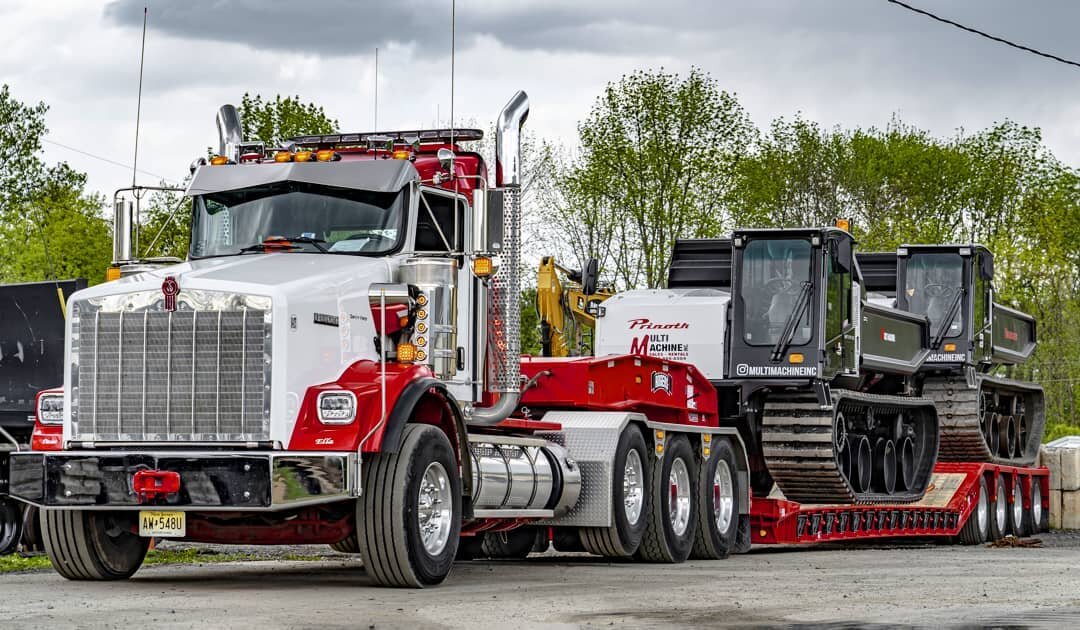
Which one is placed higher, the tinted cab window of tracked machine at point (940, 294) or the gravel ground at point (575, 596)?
the tinted cab window of tracked machine at point (940, 294)

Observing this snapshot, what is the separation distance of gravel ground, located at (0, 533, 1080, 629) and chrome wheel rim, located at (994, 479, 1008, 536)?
8625mm

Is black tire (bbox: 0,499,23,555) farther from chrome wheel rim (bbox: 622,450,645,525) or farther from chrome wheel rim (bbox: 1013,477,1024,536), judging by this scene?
chrome wheel rim (bbox: 1013,477,1024,536)

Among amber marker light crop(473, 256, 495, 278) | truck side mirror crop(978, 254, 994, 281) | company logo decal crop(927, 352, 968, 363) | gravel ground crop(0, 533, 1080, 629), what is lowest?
gravel ground crop(0, 533, 1080, 629)

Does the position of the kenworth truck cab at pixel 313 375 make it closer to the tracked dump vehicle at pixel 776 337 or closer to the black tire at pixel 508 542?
the black tire at pixel 508 542

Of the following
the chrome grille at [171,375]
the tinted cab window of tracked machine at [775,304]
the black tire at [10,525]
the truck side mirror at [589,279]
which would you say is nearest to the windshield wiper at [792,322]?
the tinted cab window of tracked machine at [775,304]

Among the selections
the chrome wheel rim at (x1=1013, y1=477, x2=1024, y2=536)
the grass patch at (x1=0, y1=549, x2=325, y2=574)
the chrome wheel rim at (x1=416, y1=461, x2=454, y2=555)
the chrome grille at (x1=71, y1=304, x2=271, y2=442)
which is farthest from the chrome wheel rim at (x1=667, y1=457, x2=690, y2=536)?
the chrome wheel rim at (x1=1013, y1=477, x2=1024, y2=536)

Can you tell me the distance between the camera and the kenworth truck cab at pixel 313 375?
12.2 m

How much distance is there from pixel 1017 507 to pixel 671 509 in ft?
37.6

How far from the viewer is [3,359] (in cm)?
2055

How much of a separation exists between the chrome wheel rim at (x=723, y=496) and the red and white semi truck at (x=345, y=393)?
1033mm

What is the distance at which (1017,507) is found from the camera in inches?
1083

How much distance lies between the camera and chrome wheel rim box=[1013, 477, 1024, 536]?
1074 inches

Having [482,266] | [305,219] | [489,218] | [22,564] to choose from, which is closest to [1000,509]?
[482,266]

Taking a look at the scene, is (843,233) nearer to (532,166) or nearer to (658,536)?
(658,536)
